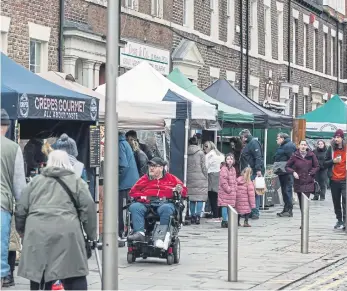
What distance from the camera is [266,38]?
39.0 metres

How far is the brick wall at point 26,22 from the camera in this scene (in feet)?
68.7

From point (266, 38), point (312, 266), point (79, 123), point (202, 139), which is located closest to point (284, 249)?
point (312, 266)

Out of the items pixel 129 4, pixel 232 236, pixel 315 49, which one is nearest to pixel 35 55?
pixel 129 4

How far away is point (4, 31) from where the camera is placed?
20.6 metres

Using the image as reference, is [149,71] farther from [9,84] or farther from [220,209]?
[9,84]

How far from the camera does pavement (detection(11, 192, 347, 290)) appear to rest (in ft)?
41.2

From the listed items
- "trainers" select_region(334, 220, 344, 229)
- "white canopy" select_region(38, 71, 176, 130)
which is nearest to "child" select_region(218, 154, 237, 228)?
"white canopy" select_region(38, 71, 176, 130)

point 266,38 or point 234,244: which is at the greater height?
point 266,38

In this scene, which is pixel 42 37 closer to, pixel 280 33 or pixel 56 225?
pixel 56 225

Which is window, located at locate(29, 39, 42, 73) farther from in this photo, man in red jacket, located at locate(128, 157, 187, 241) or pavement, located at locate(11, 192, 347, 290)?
man in red jacket, located at locate(128, 157, 187, 241)

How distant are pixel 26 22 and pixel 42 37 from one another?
0.67m

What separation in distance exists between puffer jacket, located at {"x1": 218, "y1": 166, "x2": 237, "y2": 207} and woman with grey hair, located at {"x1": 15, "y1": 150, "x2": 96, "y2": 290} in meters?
11.4

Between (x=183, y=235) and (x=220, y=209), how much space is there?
3989 millimetres

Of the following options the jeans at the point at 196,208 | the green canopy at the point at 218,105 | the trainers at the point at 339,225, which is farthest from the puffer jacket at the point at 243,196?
the green canopy at the point at 218,105
